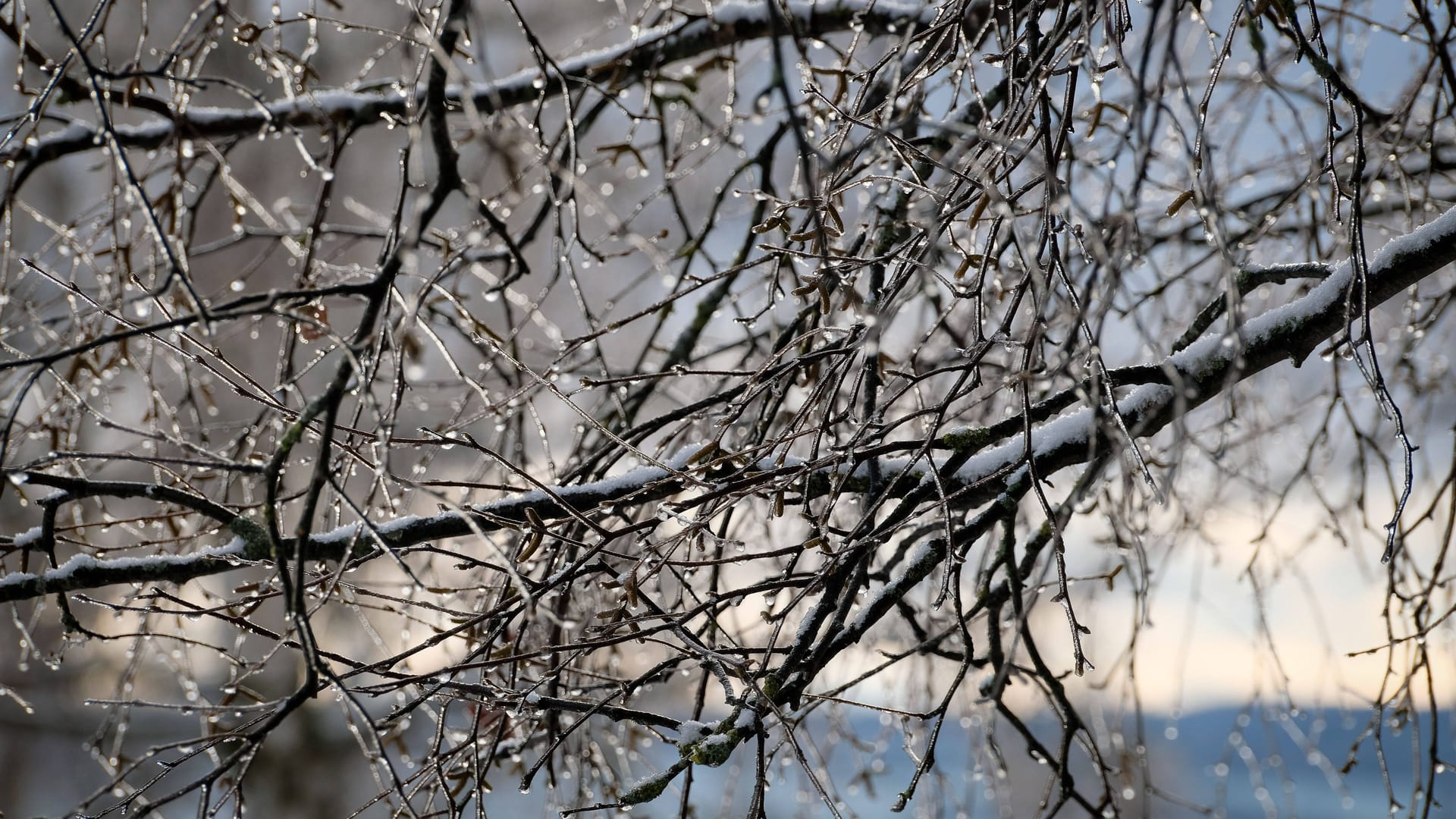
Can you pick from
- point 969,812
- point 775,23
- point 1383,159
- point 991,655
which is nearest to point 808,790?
point 969,812

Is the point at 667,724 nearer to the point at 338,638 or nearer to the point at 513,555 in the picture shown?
the point at 513,555

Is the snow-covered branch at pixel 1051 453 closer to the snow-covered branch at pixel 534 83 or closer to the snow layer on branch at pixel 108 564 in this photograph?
the snow layer on branch at pixel 108 564

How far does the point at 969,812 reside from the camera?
88.0 inches

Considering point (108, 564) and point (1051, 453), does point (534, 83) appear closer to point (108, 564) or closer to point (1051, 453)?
point (108, 564)

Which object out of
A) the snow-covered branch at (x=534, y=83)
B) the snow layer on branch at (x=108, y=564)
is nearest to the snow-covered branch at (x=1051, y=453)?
the snow layer on branch at (x=108, y=564)

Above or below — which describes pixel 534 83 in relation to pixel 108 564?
above

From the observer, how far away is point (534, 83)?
244 cm

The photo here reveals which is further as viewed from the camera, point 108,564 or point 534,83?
point 534,83

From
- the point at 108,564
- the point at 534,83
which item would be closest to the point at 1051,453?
the point at 108,564

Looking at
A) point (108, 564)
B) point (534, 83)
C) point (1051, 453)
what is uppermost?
point (534, 83)

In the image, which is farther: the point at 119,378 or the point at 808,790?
the point at 119,378

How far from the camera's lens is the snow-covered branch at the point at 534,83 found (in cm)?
232

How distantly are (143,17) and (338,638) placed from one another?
19.6 ft

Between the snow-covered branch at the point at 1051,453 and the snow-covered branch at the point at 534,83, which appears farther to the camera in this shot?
the snow-covered branch at the point at 534,83
